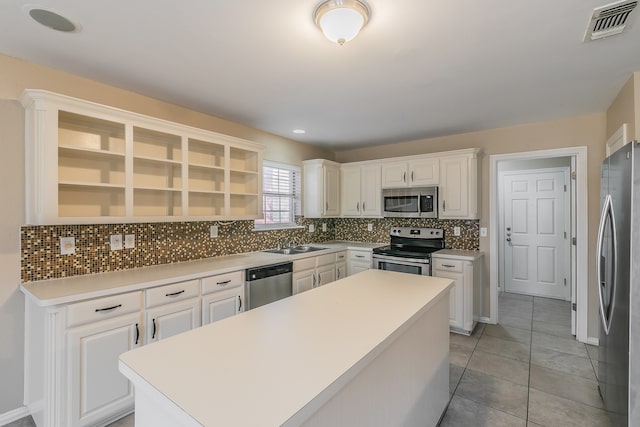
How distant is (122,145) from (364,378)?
258cm

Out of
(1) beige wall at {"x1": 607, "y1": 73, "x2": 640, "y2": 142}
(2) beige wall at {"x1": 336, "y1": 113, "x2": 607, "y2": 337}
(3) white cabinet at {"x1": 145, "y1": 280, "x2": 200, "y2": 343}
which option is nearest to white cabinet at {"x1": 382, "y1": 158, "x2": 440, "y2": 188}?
(2) beige wall at {"x1": 336, "y1": 113, "x2": 607, "y2": 337}

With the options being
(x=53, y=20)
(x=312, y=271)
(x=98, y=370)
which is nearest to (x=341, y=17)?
(x=53, y=20)

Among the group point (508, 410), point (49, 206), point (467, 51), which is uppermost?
point (467, 51)

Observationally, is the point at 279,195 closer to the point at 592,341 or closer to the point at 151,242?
the point at 151,242

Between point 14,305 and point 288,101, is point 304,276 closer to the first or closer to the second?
point 288,101

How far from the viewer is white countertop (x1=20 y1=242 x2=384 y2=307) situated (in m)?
1.81

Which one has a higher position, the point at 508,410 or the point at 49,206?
the point at 49,206

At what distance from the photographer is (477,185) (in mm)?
3785

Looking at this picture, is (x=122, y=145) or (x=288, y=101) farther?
(x=288, y=101)

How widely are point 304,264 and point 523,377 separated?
231 centimetres

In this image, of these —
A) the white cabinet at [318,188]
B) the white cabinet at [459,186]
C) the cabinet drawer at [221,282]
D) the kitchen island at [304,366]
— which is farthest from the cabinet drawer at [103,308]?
the white cabinet at [459,186]

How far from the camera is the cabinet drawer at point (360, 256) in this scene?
13.6ft

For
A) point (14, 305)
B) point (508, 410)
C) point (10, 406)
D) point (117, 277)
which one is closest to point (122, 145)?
point (117, 277)

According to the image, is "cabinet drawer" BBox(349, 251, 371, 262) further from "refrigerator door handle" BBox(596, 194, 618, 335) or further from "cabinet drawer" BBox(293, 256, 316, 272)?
"refrigerator door handle" BBox(596, 194, 618, 335)
